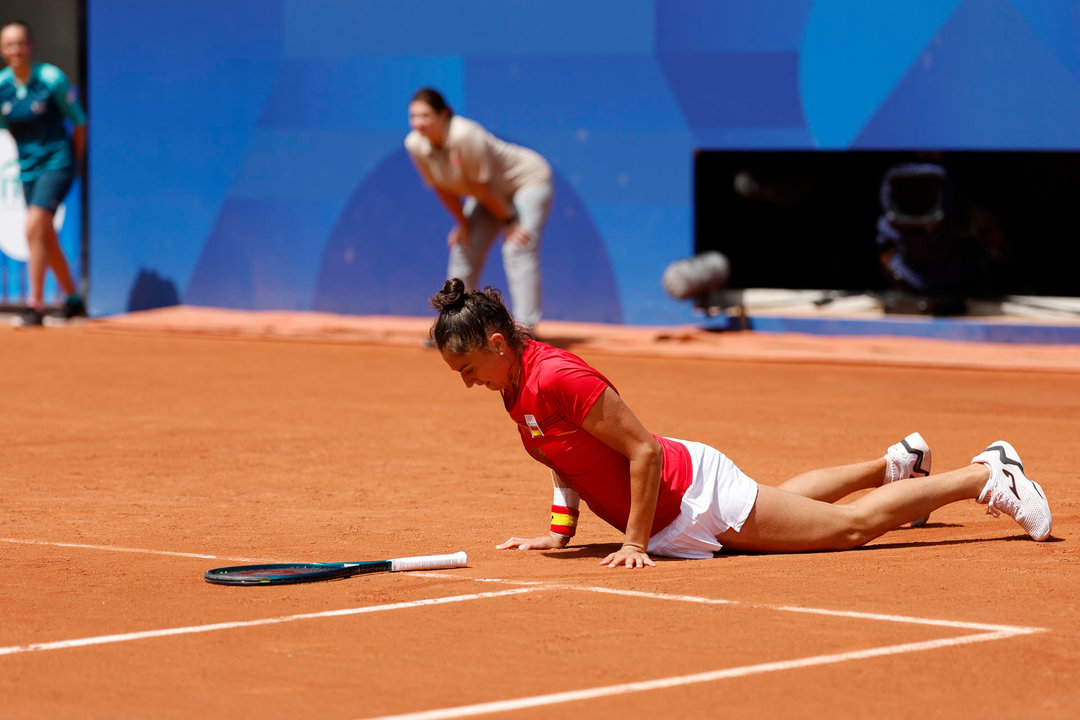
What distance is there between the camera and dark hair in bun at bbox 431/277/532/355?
5.88 meters

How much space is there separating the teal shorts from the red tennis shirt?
1284cm

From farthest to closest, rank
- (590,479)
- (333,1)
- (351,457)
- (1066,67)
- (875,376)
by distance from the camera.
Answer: (333,1) < (1066,67) < (875,376) < (351,457) < (590,479)

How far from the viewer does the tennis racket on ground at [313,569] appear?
5.71 metres

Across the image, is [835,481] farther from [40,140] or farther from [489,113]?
[40,140]

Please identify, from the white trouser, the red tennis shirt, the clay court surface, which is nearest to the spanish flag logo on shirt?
the red tennis shirt

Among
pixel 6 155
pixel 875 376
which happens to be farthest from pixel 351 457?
pixel 6 155

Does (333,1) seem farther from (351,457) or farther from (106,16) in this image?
(351,457)

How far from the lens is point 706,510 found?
6.22 meters

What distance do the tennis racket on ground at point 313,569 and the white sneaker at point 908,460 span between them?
1961 millimetres

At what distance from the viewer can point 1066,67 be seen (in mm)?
15477

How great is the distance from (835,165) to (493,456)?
1050 cm

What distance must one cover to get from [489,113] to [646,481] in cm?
1240

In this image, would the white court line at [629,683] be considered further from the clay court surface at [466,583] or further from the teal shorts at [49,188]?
the teal shorts at [49,188]

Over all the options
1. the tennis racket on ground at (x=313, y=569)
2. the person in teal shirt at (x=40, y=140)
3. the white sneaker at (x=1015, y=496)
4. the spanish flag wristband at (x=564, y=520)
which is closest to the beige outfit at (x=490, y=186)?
the person in teal shirt at (x=40, y=140)
